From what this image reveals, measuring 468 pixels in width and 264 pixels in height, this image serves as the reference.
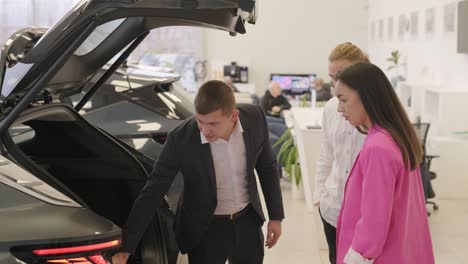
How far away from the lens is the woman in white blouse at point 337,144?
3043mm

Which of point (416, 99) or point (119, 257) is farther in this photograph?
point (416, 99)

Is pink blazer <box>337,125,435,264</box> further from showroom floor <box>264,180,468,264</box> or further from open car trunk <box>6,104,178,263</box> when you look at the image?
showroom floor <box>264,180,468,264</box>

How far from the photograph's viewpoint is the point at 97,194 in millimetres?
3078

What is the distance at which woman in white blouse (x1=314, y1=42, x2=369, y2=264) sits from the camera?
3043 mm

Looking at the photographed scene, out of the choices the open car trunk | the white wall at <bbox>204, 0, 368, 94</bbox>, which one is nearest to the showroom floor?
the open car trunk

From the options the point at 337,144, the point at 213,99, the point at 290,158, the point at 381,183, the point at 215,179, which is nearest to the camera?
the point at 381,183

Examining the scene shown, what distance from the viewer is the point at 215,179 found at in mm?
2738

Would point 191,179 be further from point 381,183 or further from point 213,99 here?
point 381,183

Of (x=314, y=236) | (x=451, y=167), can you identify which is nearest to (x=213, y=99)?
(x=314, y=236)

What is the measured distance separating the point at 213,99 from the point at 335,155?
80cm

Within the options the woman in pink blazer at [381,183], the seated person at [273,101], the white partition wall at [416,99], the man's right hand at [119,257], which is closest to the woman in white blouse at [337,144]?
the woman in pink blazer at [381,183]

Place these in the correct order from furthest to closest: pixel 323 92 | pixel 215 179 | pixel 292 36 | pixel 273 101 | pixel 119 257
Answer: pixel 292 36 < pixel 323 92 < pixel 273 101 < pixel 215 179 < pixel 119 257

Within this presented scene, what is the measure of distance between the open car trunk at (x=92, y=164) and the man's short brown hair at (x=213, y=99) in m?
0.52

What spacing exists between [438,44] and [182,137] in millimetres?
6695
